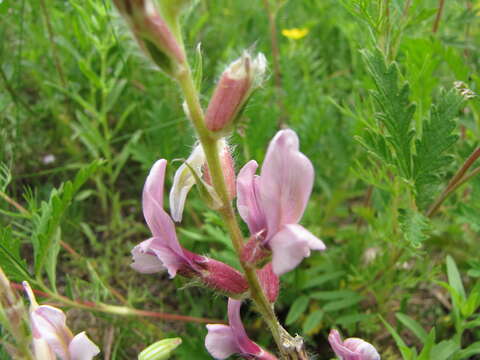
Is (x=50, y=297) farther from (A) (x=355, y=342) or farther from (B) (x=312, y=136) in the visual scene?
(B) (x=312, y=136)

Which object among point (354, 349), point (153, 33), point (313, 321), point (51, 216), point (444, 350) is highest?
point (153, 33)

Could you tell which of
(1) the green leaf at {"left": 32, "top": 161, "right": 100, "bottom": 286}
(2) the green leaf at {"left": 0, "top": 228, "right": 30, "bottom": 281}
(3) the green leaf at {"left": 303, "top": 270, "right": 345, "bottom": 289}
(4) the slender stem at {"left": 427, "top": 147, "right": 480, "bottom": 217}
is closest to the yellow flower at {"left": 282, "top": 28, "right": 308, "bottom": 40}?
(3) the green leaf at {"left": 303, "top": 270, "right": 345, "bottom": 289}

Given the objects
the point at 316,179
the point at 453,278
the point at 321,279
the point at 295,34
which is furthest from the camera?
the point at 295,34

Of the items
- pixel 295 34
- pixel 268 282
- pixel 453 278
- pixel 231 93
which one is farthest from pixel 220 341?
pixel 295 34

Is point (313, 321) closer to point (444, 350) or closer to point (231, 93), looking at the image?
point (444, 350)

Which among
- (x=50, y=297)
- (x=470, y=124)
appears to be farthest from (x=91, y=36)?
(x=470, y=124)

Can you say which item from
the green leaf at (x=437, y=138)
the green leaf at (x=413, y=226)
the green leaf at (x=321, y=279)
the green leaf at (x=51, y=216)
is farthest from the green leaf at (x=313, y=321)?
the green leaf at (x=51, y=216)

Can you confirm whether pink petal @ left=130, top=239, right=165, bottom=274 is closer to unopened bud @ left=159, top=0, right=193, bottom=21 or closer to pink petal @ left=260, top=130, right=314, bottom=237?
pink petal @ left=260, top=130, right=314, bottom=237
